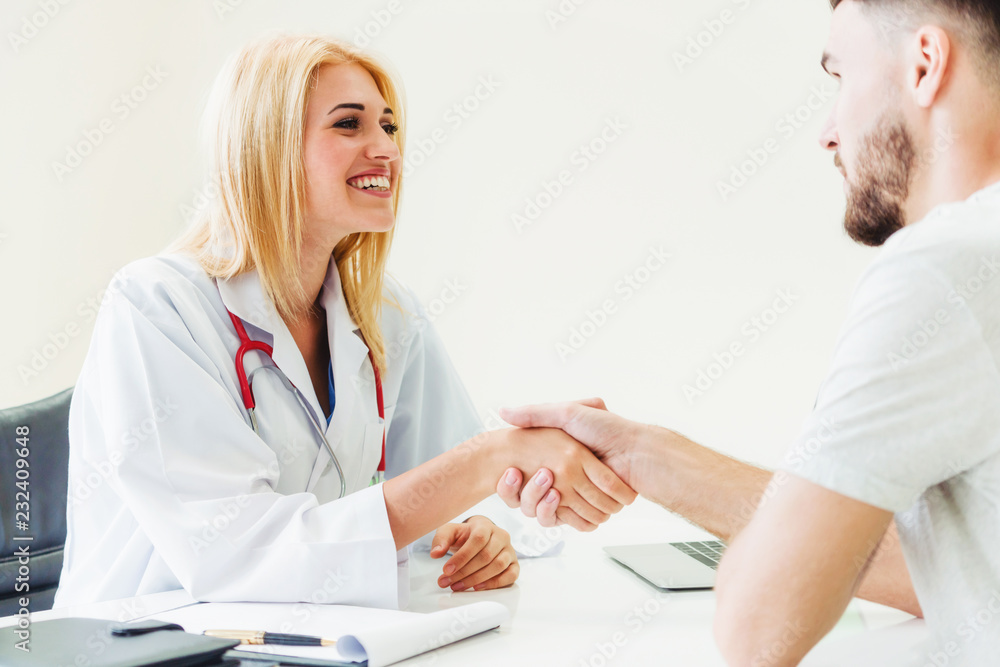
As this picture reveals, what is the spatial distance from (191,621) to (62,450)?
2.21 ft

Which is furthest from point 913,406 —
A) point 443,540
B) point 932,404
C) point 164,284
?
point 164,284

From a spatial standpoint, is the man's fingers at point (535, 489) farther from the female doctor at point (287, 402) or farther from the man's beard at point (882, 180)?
the man's beard at point (882, 180)

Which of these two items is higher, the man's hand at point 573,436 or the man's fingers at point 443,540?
the man's hand at point 573,436

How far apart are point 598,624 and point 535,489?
1.27 feet

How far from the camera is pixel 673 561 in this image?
1381mm

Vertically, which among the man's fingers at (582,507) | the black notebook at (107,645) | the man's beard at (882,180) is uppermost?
the man's beard at (882,180)

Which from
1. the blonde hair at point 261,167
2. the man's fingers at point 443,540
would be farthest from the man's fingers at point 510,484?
the blonde hair at point 261,167

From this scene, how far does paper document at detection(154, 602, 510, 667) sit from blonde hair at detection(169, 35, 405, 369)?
26.0 inches

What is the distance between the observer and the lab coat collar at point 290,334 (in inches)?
58.9

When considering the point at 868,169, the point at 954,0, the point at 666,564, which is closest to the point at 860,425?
the point at 868,169

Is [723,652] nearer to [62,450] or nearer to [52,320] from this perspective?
[62,450]

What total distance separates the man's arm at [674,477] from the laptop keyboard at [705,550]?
121mm

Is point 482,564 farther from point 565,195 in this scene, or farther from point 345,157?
point 565,195

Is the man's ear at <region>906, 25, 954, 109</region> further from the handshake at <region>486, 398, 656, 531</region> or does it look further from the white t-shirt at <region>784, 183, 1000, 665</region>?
the handshake at <region>486, 398, 656, 531</region>
